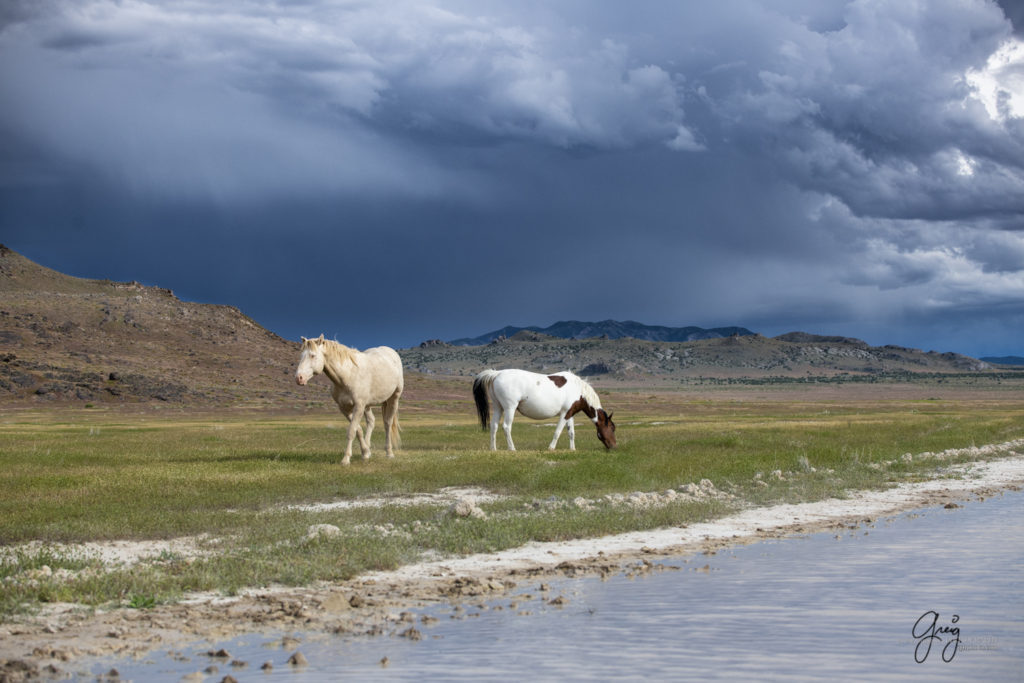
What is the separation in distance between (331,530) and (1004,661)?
8879mm

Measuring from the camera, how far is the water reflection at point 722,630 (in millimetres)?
8133

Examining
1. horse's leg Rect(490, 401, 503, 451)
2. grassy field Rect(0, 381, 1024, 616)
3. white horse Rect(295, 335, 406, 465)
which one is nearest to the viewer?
grassy field Rect(0, 381, 1024, 616)

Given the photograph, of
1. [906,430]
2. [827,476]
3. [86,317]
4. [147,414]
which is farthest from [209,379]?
[827,476]

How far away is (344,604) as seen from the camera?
10312 millimetres

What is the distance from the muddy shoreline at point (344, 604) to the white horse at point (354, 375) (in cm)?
1082

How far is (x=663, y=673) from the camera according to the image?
8023 mm

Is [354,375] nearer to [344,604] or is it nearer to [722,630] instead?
[344,604]

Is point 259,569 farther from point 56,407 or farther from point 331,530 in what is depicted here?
point 56,407

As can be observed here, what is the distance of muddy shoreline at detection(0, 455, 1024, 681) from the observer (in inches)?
346

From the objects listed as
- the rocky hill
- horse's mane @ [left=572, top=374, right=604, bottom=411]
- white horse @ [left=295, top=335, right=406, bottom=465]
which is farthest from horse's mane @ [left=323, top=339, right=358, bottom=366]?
the rocky hill

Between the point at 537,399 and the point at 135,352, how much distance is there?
89.7 m

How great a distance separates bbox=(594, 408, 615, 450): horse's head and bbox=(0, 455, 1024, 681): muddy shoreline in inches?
444
